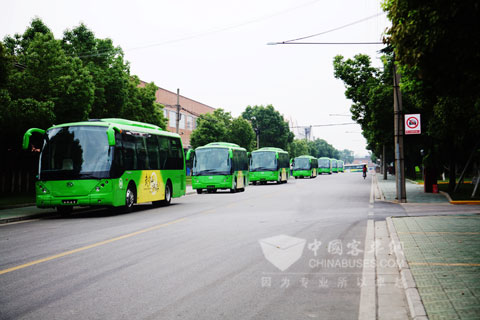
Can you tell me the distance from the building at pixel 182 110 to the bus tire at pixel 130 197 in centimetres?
4175

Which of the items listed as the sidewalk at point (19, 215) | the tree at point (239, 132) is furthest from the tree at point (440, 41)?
the tree at point (239, 132)

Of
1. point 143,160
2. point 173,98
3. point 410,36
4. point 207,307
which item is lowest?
point 207,307

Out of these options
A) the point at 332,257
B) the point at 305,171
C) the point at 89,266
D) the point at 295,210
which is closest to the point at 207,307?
the point at 89,266

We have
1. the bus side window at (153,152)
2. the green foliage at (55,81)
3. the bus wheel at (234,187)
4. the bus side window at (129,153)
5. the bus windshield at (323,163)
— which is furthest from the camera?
the bus windshield at (323,163)

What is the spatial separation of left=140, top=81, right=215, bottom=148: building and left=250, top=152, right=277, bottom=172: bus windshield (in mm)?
16150

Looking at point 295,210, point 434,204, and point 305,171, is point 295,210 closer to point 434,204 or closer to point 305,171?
point 434,204

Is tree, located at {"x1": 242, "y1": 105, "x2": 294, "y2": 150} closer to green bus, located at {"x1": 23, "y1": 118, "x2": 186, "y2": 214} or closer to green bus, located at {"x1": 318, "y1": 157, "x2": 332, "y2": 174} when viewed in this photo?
green bus, located at {"x1": 318, "y1": 157, "x2": 332, "y2": 174}

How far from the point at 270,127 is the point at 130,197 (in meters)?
68.6

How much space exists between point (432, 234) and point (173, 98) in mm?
58719

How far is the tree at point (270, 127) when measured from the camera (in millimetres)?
85312

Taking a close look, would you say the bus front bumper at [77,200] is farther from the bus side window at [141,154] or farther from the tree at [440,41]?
the tree at [440,41]

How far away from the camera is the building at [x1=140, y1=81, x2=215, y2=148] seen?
63.2 m

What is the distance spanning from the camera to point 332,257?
838cm

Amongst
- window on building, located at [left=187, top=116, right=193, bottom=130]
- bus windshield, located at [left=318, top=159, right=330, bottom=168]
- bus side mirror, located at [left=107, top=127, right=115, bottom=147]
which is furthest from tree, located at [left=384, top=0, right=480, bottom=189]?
bus windshield, located at [left=318, top=159, right=330, bottom=168]
